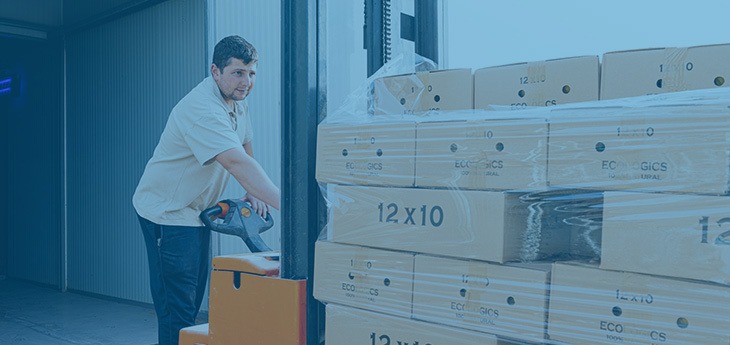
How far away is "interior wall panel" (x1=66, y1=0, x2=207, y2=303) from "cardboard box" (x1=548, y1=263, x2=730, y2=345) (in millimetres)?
4808

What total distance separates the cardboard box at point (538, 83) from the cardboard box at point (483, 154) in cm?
15

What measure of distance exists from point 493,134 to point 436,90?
40 cm

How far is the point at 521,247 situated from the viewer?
5.72 ft

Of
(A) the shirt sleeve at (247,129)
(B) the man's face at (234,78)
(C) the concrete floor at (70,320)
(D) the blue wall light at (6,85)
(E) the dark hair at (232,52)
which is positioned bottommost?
(C) the concrete floor at (70,320)

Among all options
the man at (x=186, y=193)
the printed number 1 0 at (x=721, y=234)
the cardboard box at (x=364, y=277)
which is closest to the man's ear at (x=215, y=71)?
the man at (x=186, y=193)

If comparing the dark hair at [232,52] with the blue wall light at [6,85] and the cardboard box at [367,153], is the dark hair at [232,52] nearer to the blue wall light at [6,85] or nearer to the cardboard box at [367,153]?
the cardboard box at [367,153]

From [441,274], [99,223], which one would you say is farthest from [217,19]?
[441,274]

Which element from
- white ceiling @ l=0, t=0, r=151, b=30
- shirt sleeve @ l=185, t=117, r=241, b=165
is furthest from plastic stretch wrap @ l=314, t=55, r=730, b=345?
white ceiling @ l=0, t=0, r=151, b=30

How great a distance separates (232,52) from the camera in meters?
2.97

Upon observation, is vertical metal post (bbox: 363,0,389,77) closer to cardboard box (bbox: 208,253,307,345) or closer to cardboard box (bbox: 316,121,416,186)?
cardboard box (bbox: 316,121,416,186)

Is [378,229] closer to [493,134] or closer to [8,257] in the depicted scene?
[493,134]

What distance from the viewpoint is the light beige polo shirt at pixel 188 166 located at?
2852mm

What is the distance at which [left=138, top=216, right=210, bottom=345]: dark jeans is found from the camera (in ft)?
9.89

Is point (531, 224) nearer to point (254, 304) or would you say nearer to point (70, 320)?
point (254, 304)
